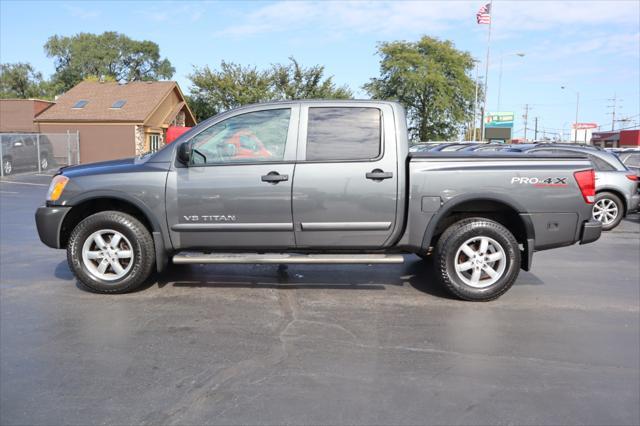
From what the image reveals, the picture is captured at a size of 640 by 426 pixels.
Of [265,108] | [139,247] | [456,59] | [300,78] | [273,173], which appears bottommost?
[139,247]

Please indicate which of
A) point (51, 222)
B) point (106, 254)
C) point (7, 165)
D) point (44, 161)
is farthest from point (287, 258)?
point (44, 161)

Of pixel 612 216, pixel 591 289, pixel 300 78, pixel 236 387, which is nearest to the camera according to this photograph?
pixel 236 387

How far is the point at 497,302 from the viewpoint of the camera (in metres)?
5.21

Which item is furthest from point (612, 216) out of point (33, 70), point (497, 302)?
point (33, 70)

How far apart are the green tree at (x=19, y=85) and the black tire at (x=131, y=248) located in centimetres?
6265

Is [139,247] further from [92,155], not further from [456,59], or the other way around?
[456,59]

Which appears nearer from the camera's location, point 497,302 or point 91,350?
point 91,350

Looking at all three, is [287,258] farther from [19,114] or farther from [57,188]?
[19,114]

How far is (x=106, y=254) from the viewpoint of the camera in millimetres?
5250

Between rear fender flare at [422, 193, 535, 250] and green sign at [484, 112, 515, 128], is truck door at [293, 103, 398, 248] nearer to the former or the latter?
rear fender flare at [422, 193, 535, 250]

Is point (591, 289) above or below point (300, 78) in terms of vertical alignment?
below

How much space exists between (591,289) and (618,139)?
79033mm

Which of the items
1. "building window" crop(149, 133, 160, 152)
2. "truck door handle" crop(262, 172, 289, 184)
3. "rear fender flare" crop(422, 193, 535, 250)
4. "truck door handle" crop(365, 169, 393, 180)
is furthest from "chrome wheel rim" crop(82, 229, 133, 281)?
"building window" crop(149, 133, 160, 152)

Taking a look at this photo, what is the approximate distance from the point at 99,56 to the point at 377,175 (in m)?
75.5
